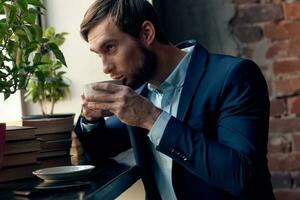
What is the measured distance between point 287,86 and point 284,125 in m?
0.13

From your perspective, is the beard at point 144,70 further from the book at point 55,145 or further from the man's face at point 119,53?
the book at point 55,145

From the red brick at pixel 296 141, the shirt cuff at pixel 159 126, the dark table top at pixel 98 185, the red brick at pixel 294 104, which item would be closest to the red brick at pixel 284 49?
the red brick at pixel 294 104

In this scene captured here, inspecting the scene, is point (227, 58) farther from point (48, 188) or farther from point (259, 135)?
point (48, 188)

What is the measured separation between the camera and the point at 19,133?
1259 millimetres

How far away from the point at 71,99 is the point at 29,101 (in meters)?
0.14

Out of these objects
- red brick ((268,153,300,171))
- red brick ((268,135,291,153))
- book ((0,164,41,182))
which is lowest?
red brick ((268,153,300,171))

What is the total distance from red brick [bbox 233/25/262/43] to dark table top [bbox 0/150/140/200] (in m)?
0.59

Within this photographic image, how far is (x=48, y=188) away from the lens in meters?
1.07

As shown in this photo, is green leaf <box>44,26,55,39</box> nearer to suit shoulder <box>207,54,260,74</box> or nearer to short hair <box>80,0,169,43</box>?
short hair <box>80,0,169,43</box>

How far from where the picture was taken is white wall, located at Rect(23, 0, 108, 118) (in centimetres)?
181

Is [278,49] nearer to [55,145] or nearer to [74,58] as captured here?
[74,58]

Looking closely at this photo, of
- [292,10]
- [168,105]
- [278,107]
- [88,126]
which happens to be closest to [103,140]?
[88,126]

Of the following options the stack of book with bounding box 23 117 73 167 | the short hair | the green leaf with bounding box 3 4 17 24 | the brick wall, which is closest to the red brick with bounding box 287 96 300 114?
the brick wall

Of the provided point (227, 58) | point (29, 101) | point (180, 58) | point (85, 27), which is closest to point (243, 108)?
point (227, 58)
